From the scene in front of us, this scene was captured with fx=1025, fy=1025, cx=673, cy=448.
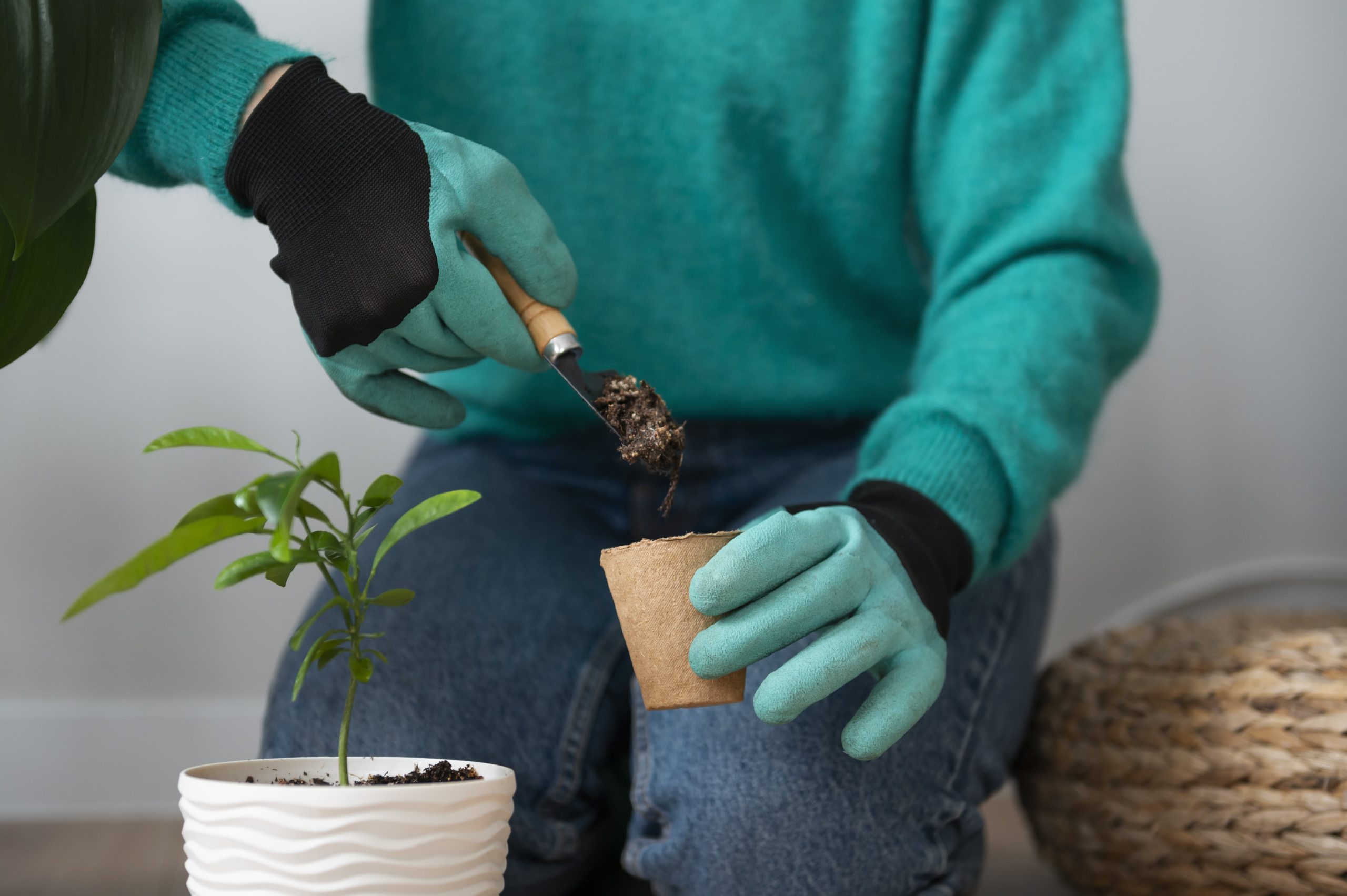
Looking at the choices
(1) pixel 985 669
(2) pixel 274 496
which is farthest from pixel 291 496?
(1) pixel 985 669

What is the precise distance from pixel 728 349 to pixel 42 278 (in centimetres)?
56

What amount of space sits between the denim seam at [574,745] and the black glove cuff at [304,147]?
0.43 meters

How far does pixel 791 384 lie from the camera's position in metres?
0.96

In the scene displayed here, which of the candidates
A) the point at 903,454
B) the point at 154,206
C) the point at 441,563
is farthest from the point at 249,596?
the point at 903,454

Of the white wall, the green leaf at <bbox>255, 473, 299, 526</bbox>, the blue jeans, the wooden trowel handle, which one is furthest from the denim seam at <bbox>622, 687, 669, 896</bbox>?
the white wall

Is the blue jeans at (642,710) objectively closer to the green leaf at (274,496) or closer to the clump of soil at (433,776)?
the clump of soil at (433,776)

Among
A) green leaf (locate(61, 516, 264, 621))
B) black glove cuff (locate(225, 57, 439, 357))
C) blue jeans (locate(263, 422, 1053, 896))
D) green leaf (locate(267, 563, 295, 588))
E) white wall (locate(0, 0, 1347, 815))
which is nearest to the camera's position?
green leaf (locate(61, 516, 264, 621))

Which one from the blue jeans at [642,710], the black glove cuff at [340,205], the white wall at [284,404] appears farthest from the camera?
the white wall at [284,404]

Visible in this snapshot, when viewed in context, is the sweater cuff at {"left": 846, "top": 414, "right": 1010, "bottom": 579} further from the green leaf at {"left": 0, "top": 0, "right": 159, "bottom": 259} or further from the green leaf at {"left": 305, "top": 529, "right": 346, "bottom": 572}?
the green leaf at {"left": 0, "top": 0, "right": 159, "bottom": 259}

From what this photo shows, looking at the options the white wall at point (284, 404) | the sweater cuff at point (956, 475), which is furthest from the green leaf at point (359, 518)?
the white wall at point (284, 404)

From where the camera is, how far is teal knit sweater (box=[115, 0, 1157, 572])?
855mm

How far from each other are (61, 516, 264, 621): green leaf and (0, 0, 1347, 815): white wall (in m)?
1.03

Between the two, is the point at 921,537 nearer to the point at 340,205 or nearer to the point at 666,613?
the point at 666,613

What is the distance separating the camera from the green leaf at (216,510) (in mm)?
438
